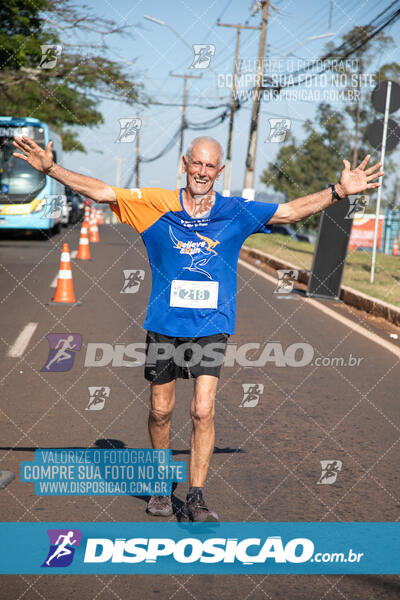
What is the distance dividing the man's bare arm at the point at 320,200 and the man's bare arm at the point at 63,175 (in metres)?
0.91

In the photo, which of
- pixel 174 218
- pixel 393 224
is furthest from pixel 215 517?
pixel 393 224

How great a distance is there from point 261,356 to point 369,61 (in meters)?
34.9

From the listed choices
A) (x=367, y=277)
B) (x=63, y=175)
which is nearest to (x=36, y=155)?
(x=63, y=175)

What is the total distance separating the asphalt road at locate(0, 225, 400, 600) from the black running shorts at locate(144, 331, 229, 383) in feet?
2.53

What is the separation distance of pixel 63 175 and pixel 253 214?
1023 mm

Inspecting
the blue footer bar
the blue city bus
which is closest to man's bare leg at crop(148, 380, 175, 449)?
the blue footer bar

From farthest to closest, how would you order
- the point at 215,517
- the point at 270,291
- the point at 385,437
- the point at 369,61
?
the point at 369,61 → the point at 270,291 → the point at 385,437 → the point at 215,517

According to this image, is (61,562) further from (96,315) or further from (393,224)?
(393,224)

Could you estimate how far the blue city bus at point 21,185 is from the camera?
25562mm

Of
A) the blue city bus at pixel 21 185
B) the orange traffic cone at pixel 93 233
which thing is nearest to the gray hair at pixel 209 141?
the blue city bus at pixel 21 185

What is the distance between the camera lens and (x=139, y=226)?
4258mm

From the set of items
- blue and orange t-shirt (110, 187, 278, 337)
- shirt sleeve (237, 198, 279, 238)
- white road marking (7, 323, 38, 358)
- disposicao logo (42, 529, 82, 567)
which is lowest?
white road marking (7, 323, 38, 358)

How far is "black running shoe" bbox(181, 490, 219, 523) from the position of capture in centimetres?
412

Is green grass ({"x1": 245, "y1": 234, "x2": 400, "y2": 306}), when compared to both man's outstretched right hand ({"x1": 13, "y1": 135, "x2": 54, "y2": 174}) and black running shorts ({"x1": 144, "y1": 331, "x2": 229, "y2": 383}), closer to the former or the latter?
black running shorts ({"x1": 144, "y1": 331, "x2": 229, "y2": 383})
